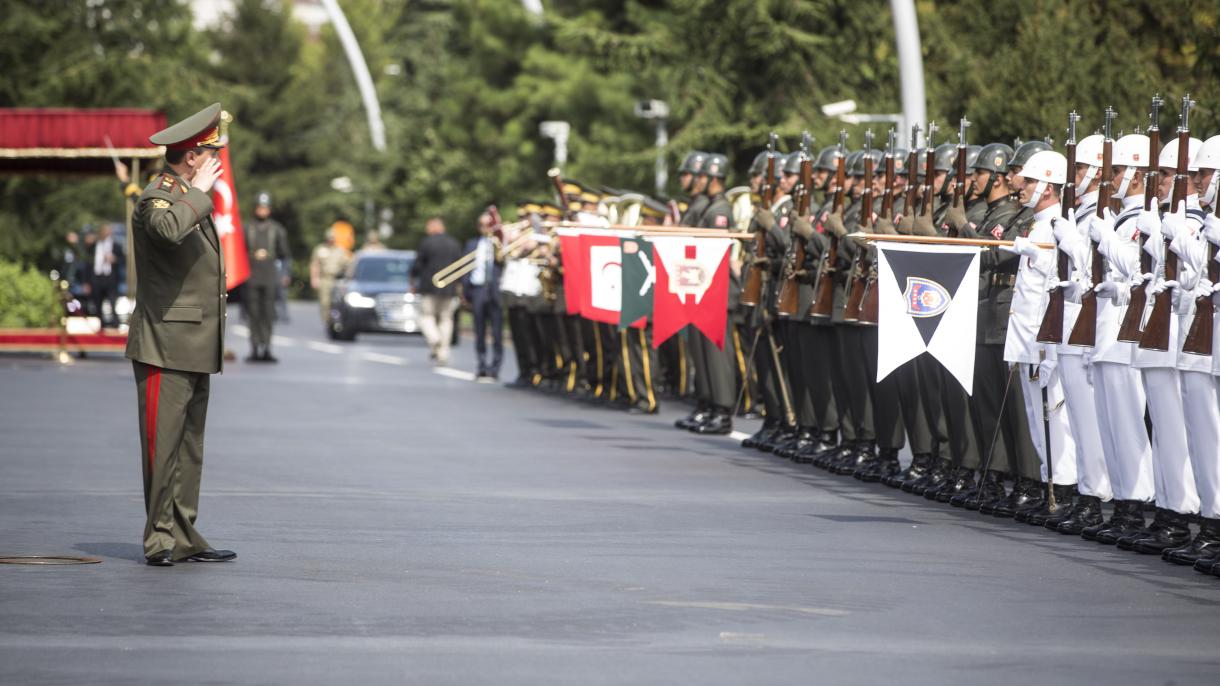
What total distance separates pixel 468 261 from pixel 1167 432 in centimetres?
1919

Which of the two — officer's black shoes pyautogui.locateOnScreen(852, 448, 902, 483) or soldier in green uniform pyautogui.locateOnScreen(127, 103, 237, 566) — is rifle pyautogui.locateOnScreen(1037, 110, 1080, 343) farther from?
soldier in green uniform pyautogui.locateOnScreen(127, 103, 237, 566)

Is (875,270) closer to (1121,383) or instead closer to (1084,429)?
(1084,429)

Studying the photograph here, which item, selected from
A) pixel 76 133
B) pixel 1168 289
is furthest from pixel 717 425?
pixel 76 133

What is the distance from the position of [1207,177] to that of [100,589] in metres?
5.61

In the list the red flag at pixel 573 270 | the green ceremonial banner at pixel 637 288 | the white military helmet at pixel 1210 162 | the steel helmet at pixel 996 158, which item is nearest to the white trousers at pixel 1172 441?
the white military helmet at pixel 1210 162

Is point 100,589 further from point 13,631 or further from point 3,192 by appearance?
point 3,192

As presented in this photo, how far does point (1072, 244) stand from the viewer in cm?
1207

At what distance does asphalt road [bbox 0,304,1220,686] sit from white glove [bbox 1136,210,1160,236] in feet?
5.31

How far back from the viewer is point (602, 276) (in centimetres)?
2139

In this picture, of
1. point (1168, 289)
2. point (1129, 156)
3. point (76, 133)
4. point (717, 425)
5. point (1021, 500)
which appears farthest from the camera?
point (76, 133)

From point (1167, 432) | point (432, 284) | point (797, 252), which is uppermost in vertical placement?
point (797, 252)

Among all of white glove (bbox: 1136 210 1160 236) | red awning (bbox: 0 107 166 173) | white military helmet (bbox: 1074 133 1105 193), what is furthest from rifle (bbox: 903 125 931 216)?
red awning (bbox: 0 107 166 173)

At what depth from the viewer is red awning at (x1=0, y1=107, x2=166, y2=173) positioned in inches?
1115

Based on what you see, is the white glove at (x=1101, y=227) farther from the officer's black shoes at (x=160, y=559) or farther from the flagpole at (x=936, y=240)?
the officer's black shoes at (x=160, y=559)
